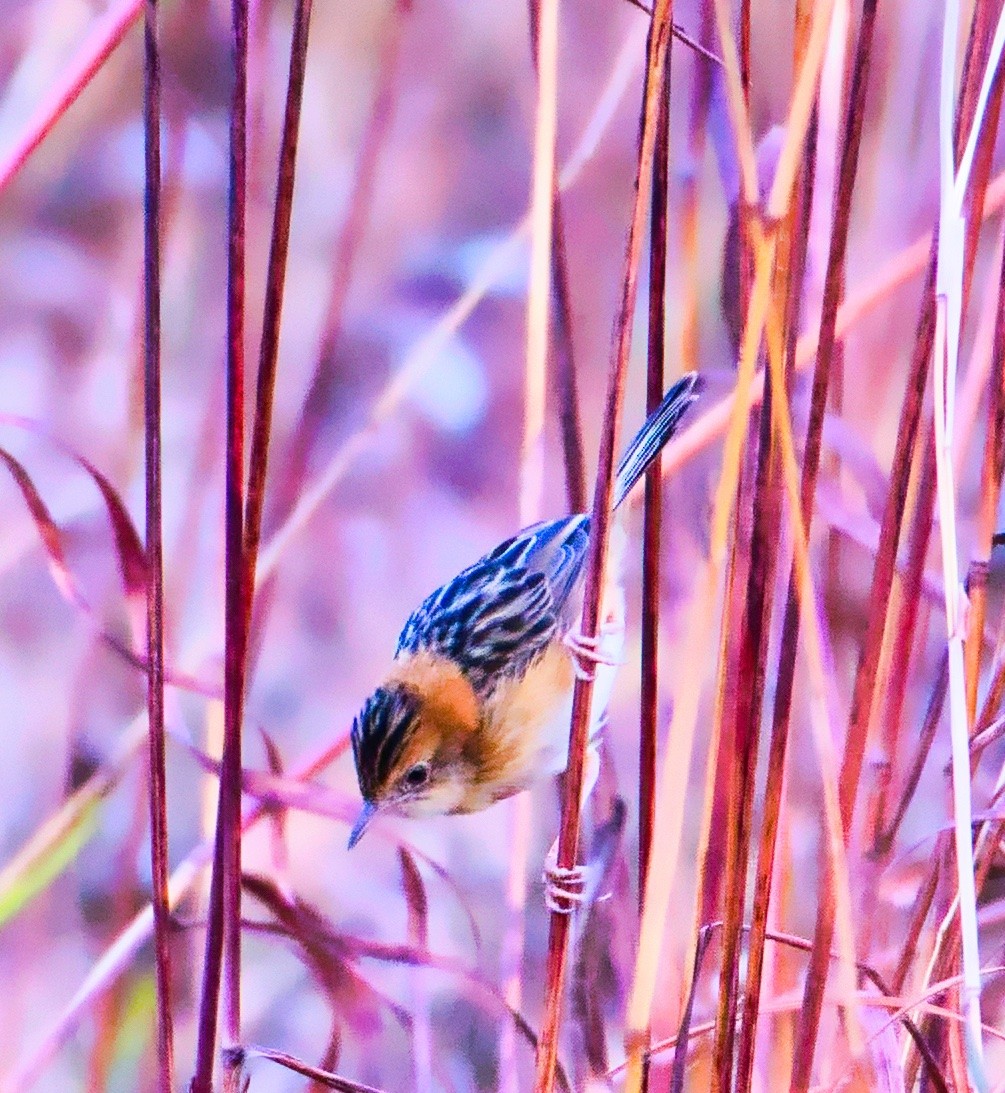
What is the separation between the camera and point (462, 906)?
0.72 metres

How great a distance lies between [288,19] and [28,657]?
459 millimetres

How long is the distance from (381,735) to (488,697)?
0.24ft

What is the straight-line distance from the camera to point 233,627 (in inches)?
18.6

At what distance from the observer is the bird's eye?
621 millimetres

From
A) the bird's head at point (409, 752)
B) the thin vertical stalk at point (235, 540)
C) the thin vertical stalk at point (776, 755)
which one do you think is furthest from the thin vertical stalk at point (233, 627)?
the thin vertical stalk at point (776, 755)

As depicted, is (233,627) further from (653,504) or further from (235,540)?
(653,504)

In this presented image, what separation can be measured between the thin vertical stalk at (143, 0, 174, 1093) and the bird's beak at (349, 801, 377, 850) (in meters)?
0.12

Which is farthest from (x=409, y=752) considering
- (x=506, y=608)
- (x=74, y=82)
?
(x=74, y=82)

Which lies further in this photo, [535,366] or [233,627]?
[535,366]

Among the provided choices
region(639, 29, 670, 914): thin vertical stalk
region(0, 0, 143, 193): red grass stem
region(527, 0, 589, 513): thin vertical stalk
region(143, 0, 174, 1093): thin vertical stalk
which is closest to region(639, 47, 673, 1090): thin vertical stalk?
region(639, 29, 670, 914): thin vertical stalk

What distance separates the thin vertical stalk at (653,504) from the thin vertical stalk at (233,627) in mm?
182

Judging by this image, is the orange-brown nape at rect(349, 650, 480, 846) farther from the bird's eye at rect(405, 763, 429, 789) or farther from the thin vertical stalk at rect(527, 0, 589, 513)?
the thin vertical stalk at rect(527, 0, 589, 513)

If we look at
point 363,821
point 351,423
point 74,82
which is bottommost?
point 363,821

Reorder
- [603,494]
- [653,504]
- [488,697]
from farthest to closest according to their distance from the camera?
[488,697] → [653,504] → [603,494]
